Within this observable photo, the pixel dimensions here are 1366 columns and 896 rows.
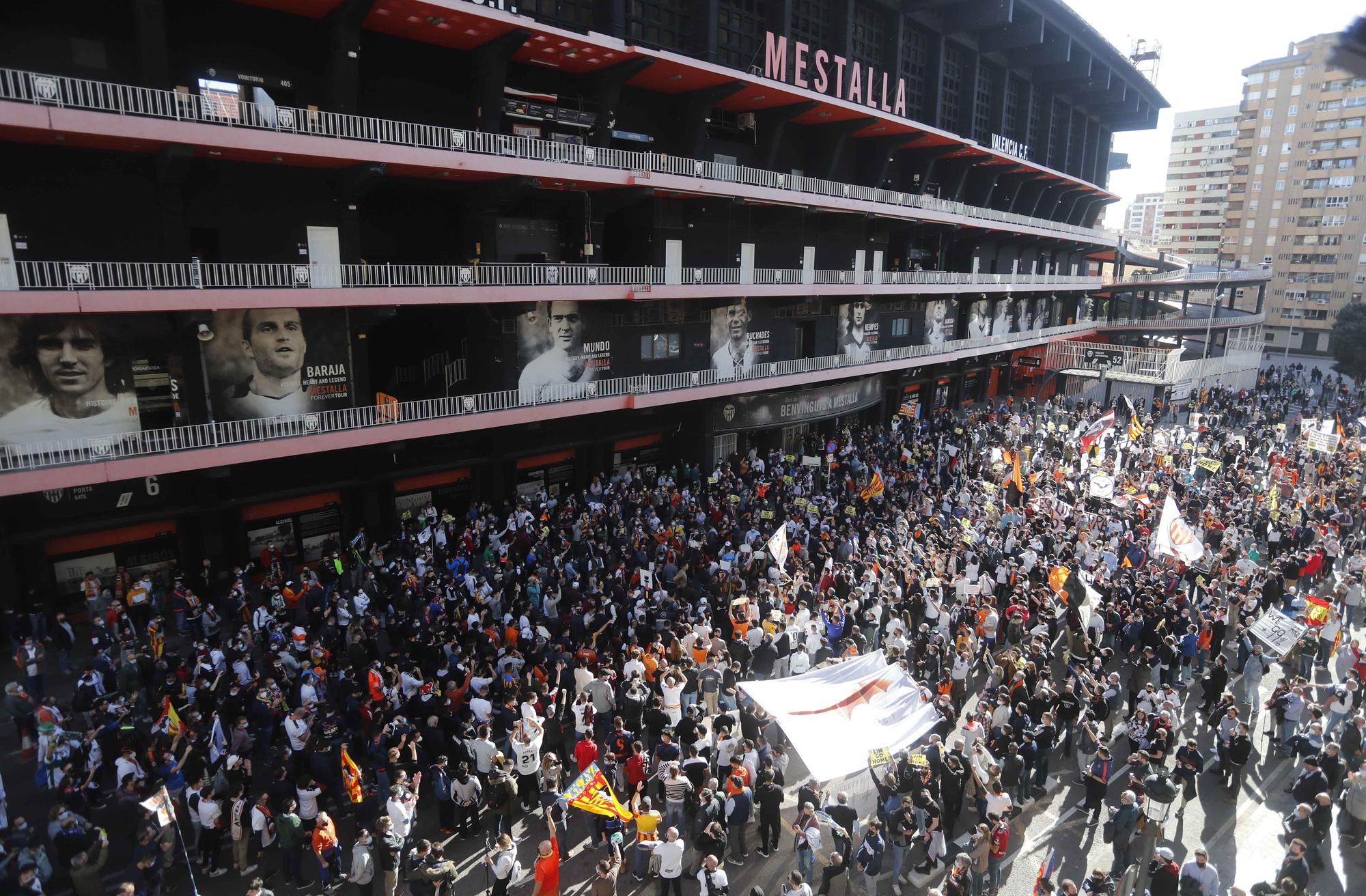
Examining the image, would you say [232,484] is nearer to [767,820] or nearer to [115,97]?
[115,97]

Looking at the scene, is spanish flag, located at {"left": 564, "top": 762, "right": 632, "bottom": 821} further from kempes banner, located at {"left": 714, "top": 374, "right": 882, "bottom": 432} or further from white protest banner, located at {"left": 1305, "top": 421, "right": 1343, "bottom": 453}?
white protest banner, located at {"left": 1305, "top": 421, "right": 1343, "bottom": 453}

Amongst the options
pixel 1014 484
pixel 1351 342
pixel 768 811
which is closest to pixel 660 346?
pixel 1014 484

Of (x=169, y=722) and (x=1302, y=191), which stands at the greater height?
(x=1302, y=191)

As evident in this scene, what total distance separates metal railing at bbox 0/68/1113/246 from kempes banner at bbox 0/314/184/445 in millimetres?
4519

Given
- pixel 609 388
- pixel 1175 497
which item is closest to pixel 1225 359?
pixel 1175 497

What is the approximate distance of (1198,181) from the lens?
12056cm

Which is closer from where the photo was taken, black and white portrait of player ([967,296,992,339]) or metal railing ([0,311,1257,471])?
metal railing ([0,311,1257,471])

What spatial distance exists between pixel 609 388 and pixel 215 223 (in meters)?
11.4

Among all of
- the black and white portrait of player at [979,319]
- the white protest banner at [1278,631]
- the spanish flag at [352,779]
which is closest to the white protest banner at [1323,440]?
the white protest banner at [1278,631]

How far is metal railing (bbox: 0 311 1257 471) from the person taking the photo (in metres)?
15.9

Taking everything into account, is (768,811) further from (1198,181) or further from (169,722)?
(1198,181)

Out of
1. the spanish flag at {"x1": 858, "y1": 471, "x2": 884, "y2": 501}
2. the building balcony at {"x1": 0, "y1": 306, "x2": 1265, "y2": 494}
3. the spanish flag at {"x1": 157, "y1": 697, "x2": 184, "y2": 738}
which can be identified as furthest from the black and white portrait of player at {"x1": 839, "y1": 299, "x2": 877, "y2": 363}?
the spanish flag at {"x1": 157, "y1": 697, "x2": 184, "y2": 738}

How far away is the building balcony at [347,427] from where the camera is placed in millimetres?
15656

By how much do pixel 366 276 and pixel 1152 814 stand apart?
64.2 ft
